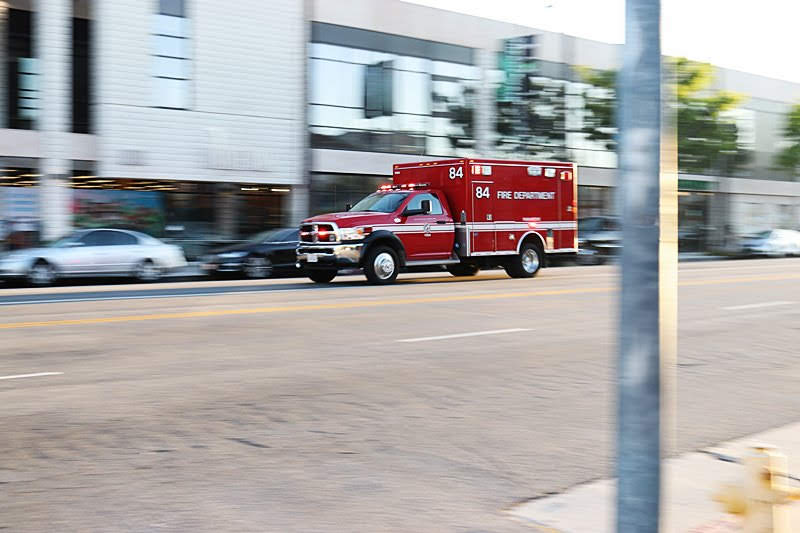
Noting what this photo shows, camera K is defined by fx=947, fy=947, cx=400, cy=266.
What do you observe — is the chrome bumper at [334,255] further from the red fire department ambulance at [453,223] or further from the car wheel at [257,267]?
the car wheel at [257,267]

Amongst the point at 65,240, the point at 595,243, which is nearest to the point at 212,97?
the point at 65,240

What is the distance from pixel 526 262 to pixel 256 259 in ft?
22.9

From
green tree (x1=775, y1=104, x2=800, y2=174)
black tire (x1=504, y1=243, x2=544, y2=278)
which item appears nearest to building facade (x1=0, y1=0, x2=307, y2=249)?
black tire (x1=504, y1=243, x2=544, y2=278)

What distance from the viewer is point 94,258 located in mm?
22641

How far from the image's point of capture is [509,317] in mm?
13633

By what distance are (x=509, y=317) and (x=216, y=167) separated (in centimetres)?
1950

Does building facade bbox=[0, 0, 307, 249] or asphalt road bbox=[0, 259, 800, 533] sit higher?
building facade bbox=[0, 0, 307, 249]

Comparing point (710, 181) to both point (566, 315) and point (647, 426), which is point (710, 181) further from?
point (647, 426)

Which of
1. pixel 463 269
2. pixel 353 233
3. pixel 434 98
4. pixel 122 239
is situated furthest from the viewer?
pixel 434 98

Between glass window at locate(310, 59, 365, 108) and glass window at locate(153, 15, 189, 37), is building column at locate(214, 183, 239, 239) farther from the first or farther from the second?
glass window at locate(153, 15, 189, 37)

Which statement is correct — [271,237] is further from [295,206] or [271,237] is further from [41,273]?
[295,206]

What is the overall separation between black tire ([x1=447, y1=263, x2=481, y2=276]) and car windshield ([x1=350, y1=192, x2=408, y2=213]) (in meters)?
3.08

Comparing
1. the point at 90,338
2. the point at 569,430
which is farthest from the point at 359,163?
the point at 569,430

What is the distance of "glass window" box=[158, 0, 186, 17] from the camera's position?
30116mm
